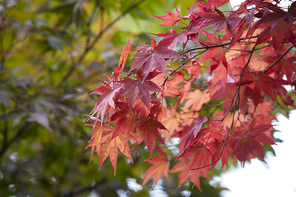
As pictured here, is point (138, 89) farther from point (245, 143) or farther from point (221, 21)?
point (245, 143)

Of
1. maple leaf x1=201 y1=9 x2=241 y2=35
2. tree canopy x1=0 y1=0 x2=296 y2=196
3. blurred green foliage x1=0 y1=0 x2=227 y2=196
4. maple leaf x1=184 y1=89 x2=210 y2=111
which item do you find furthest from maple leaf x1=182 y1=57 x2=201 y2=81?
blurred green foliage x1=0 y1=0 x2=227 y2=196

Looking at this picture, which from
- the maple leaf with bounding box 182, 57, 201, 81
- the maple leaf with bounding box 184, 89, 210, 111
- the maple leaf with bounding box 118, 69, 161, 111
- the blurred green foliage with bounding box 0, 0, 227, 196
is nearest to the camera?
the maple leaf with bounding box 118, 69, 161, 111

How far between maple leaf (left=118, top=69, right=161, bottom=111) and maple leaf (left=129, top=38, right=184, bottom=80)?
1.0 inches

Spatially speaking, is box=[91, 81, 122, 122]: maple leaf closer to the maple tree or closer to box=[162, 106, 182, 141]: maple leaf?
the maple tree

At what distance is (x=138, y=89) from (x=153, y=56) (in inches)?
3.0

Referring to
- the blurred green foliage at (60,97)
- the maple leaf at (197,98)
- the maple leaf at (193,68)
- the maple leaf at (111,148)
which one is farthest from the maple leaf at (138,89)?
the blurred green foliage at (60,97)

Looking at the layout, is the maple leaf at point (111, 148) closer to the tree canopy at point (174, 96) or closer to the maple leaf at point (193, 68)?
the tree canopy at point (174, 96)

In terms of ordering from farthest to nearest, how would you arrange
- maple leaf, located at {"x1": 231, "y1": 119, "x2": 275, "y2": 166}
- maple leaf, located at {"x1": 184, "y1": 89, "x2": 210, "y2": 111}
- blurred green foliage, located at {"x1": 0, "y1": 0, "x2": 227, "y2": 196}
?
blurred green foliage, located at {"x1": 0, "y1": 0, "x2": 227, "y2": 196}
maple leaf, located at {"x1": 184, "y1": 89, "x2": 210, "y2": 111}
maple leaf, located at {"x1": 231, "y1": 119, "x2": 275, "y2": 166}

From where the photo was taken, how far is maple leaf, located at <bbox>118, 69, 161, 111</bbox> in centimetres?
43

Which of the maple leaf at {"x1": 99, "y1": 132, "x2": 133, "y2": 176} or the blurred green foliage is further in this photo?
the blurred green foliage

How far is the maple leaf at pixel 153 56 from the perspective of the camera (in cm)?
43

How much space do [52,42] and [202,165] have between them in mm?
1086

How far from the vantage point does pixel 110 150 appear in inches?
20.2

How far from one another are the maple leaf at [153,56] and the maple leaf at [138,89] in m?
0.03
